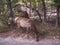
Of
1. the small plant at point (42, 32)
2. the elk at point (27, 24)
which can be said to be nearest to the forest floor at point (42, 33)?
the small plant at point (42, 32)

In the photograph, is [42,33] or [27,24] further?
[42,33]

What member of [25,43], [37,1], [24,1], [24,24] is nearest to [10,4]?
[24,1]

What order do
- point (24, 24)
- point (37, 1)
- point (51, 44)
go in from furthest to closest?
point (37, 1)
point (24, 24)
point (51, 44)

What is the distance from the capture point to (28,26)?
7703 mm

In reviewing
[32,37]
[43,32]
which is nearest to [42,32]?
[43,32]

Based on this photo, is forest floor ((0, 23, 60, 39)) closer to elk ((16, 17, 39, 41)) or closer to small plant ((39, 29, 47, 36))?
small plant ((39, 29, 47, 36))

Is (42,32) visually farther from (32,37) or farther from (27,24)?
(27,24)

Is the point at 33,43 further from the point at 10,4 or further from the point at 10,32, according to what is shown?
the point at 10,4

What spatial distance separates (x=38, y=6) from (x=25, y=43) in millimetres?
2579

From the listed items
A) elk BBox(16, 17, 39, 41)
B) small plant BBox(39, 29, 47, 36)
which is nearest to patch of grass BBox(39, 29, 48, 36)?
small plant BBox(39, 29, 47, 36)

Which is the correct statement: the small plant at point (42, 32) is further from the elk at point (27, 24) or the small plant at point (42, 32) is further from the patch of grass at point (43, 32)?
the elk at point (27, 24)

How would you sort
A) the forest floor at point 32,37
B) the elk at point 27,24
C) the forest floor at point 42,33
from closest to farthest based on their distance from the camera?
1. the forest floor at point 32,37
2. the elk at point 27,24
3. the forest floor at point 42,33

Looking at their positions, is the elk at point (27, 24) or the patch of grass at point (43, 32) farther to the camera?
the patch of grass at point (43, 32)

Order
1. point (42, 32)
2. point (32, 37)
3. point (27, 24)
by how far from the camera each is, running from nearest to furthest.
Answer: point (27, 24) → point (32, 37) → point (42, 32)
